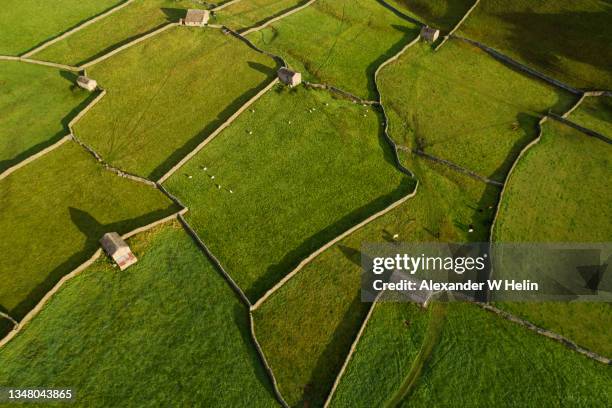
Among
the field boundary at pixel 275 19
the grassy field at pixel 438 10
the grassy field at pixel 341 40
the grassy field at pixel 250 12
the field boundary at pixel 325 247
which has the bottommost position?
the field boundary at pixel 325 247

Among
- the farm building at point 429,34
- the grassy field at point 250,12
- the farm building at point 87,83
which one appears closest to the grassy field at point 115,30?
the farm building at point 87,83

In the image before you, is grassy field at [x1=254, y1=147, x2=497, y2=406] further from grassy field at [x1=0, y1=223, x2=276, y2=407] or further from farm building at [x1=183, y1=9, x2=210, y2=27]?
farm building at [x1=183, y1=9, x2=210, y2=27]

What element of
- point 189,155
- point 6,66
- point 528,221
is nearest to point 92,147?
point 189,155

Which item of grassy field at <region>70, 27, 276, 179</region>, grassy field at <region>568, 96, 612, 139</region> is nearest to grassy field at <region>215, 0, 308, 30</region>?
grassy field at <region>70, 27, 276, 179</region>

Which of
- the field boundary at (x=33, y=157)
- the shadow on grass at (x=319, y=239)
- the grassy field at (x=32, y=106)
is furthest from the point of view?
the grassy field at (x=32, y=106)

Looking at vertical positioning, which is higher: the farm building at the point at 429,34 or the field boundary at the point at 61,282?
the field boundary at the point at 61,282

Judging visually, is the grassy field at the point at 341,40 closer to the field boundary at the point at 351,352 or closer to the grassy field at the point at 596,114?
the grassy field at the point at 596,114

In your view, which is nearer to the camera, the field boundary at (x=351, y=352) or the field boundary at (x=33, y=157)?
the field boundary at (x=351, y=352)
